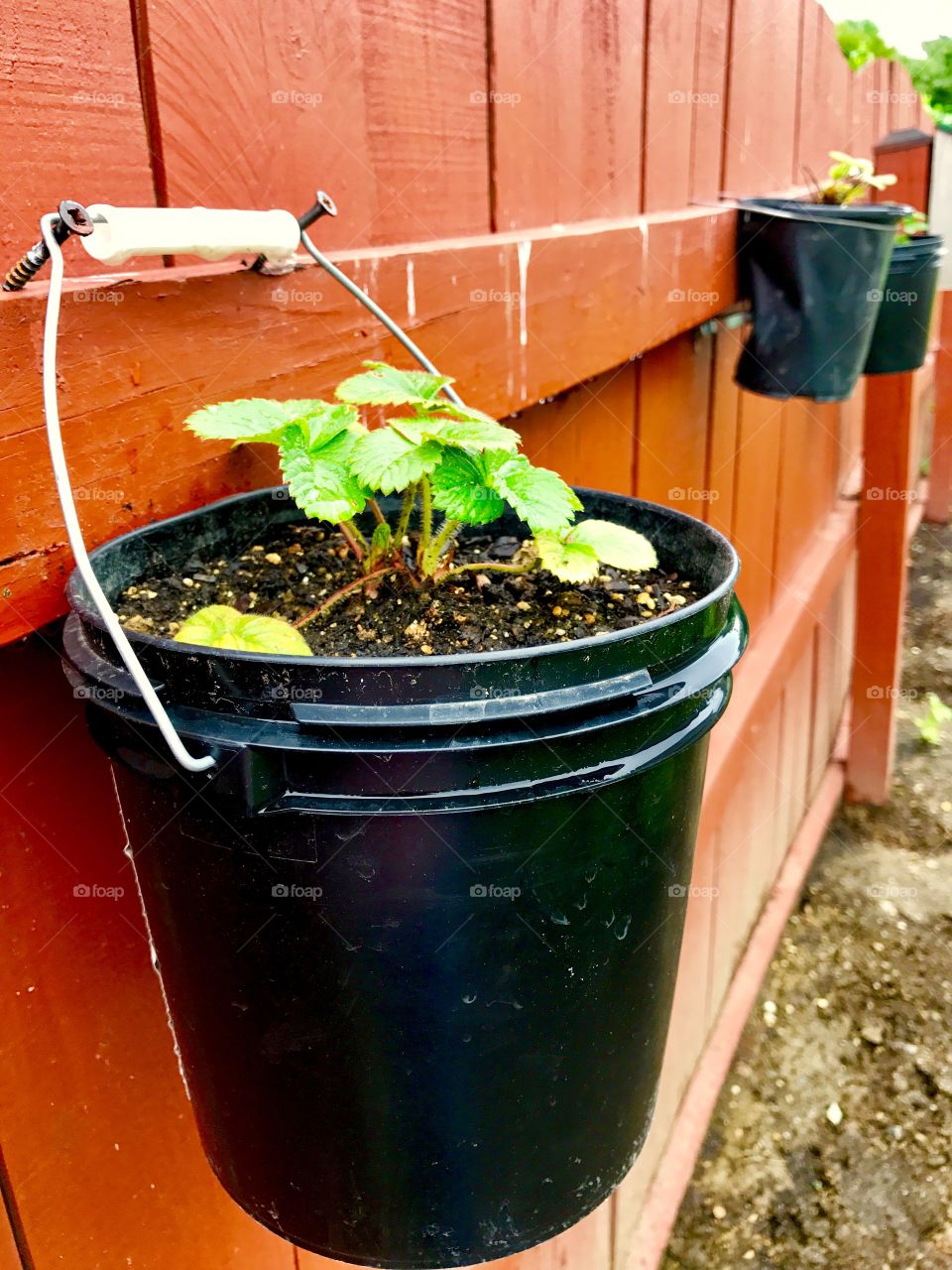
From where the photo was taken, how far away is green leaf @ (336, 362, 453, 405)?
0.86 metres

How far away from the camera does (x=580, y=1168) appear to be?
868 mm

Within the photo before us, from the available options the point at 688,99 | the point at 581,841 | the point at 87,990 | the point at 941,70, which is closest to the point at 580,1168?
the point at 581,841

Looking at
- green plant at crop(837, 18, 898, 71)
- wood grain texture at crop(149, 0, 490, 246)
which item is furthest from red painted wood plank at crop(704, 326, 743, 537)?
green plant at crop(837, 18, 898, 71)

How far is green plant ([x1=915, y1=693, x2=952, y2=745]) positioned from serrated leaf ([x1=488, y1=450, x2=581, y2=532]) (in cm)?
453

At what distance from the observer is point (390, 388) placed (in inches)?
34.9

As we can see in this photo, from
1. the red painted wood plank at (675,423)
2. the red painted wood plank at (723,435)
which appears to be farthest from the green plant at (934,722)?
the red painted wood plank at (675,423)

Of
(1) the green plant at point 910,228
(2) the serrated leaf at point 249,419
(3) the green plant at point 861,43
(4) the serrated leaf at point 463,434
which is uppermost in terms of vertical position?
(3) the green plant at point 861,43

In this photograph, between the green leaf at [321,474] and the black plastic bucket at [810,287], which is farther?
the black plastic bucket at [810,287]

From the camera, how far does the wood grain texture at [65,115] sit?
74 cm

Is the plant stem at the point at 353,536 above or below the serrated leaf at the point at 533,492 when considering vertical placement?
below

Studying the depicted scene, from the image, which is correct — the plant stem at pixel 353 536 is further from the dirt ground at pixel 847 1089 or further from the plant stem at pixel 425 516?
the dirt ground at pixel 847 1089

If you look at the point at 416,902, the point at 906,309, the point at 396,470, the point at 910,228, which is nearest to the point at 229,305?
the point at 396,470

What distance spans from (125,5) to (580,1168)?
0.99 metres

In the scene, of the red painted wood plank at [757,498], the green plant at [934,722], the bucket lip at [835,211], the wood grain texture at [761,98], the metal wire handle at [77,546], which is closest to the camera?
the metal wire handle at [77,546]
